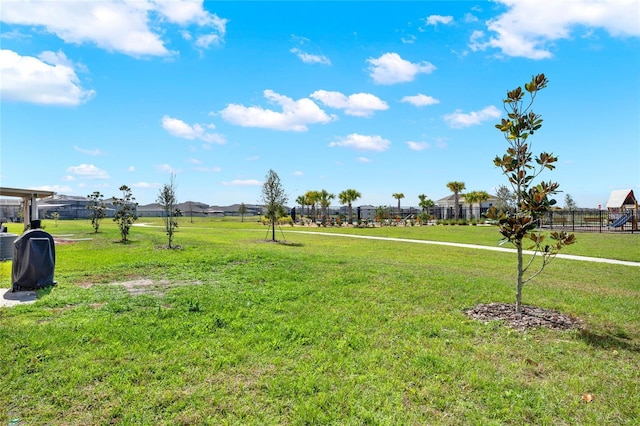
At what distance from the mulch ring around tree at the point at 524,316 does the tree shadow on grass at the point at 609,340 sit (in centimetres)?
26

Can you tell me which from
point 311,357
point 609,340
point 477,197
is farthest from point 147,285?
point 477,197

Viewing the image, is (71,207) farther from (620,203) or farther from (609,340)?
(609,340)

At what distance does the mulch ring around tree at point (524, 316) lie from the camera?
5211mm

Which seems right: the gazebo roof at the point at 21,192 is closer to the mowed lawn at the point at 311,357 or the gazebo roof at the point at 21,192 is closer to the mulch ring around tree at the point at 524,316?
the mowed lawn at the point at 311,357

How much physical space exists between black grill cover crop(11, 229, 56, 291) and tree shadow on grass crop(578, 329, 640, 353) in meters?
8.77

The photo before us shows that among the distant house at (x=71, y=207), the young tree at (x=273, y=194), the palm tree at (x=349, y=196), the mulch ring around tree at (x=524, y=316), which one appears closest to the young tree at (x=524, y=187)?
the mulch ring around tree at (x=524, y=316)

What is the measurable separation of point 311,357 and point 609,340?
364cm

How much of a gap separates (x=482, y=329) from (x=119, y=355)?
4.32 meters

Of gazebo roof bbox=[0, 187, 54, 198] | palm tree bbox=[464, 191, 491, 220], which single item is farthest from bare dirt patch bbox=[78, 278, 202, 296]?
palm tree bbox=[464, 191, 491, 220]

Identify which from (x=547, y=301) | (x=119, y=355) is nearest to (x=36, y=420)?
(x=119, y=355)

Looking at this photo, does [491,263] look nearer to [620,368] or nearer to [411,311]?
[411,311]

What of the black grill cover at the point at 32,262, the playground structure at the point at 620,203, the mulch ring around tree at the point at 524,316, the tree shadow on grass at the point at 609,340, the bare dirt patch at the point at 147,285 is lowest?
the tree shadow on grass at the point at 609,340

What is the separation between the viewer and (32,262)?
7.16 m

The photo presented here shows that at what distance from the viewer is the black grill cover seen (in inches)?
280
